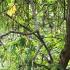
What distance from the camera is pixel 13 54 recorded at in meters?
1.45

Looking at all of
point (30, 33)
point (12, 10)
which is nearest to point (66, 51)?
point (30, 33)

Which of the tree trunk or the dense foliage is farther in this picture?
the tree trunk

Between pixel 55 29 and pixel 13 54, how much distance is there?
52 cm

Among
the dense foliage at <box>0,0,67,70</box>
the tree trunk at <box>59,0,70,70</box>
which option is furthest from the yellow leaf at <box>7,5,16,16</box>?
the tree trunk at <box>59,0,70,70</box>

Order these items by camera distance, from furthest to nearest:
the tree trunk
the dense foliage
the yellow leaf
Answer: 1. the yellow leaf
2. the tree trunk
3. the dense foliage

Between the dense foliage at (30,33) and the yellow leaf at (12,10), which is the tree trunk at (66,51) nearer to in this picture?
the dense foliage at (30,33)

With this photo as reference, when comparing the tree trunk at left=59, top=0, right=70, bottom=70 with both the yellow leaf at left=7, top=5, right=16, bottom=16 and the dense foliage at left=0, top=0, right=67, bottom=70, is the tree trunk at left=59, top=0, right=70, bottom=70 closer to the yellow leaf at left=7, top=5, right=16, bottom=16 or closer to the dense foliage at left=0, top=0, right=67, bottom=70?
the dense foliage at left=0, top=0, right=67, bottom=70

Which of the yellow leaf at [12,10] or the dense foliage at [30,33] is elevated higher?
the yellow leaf at [12,10]

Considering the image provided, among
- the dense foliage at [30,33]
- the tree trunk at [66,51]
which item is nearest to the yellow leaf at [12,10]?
the dense foliage at [30,33]

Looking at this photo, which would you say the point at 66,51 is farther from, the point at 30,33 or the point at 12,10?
the point at 12,10

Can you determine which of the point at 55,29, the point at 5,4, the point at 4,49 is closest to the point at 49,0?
the point at 55,29

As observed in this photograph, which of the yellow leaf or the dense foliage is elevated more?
the yellow leaf

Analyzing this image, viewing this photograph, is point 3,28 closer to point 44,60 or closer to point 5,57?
point 5,57

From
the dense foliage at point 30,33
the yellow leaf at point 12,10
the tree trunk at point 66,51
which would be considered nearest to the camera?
the dense foliage at point 30,33
